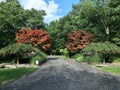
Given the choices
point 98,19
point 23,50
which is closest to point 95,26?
point 98,19

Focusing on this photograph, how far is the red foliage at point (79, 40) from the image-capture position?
188ft

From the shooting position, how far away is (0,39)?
5109 centimetres

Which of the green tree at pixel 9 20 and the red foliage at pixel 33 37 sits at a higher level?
the green tree at pixel 9 20

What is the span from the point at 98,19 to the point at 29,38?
13421mm

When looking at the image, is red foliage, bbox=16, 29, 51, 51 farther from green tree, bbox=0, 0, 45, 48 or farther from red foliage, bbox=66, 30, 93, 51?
red foliage, bbox=66, 30, 93, 51

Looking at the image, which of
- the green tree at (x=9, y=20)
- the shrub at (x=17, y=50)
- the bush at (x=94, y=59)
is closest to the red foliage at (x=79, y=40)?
the green tree at (x=9, y=20)

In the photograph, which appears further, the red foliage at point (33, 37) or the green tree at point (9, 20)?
the red foliage at point (33, 37)

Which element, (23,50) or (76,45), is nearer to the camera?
(23,50)

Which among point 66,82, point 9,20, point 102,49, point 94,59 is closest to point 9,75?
point 66,82

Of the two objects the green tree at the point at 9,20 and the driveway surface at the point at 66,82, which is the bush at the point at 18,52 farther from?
the driveway surface at the point at 66,82

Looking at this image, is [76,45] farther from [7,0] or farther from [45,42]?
[7,0]

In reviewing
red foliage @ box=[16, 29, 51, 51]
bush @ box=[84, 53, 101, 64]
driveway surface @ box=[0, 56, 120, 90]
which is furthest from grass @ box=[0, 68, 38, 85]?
red foliage @ box=[16, 29, 51, 51]

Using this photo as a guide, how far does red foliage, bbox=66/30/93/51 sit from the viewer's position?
188 feet

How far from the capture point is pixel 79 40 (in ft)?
192
